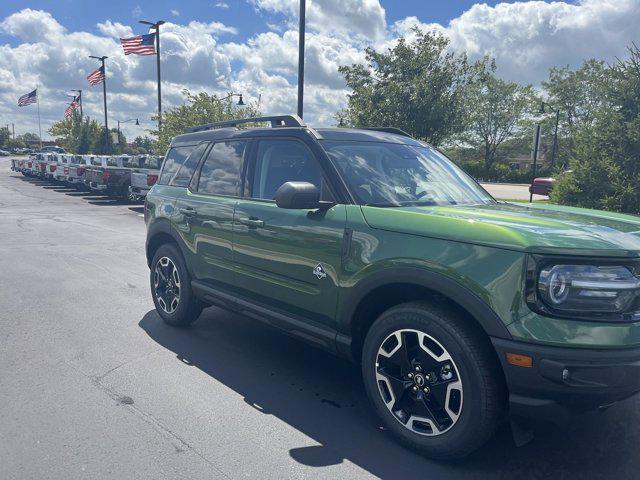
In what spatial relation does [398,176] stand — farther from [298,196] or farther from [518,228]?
[518,228]

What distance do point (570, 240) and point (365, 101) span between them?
42.8ft

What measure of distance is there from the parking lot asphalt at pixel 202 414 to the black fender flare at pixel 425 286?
665 mm

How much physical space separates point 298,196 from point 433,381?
139 centimetres

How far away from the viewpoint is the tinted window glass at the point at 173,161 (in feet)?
17.0

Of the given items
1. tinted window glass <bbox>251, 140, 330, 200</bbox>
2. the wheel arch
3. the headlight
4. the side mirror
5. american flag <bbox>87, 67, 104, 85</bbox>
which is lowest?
the wheel arch

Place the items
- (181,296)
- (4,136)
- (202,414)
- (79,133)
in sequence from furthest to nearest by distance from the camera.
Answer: (4,136) → (79,133) → (181,296) → (202,414)

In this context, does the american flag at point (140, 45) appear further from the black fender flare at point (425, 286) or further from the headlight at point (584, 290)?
the headlight at point (584, 290)

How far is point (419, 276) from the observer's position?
9.04ft

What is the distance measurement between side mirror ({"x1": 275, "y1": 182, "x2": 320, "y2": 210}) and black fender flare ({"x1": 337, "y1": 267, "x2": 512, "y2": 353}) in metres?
0.63

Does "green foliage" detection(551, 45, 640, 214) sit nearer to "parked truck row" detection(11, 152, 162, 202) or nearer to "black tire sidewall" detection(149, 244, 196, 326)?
"black tire sidewall" detection(149, 244, 196, 326)

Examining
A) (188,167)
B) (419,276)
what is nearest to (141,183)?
(188,167)

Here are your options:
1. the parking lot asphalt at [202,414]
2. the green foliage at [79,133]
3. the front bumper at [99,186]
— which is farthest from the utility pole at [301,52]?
the green foliage at [79,133]

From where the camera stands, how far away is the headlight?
2.36 meters

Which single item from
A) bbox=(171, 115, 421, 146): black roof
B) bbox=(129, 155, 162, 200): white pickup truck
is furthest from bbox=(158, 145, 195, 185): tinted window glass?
bbox=(129, 155, 162, 200): white pickup truck
